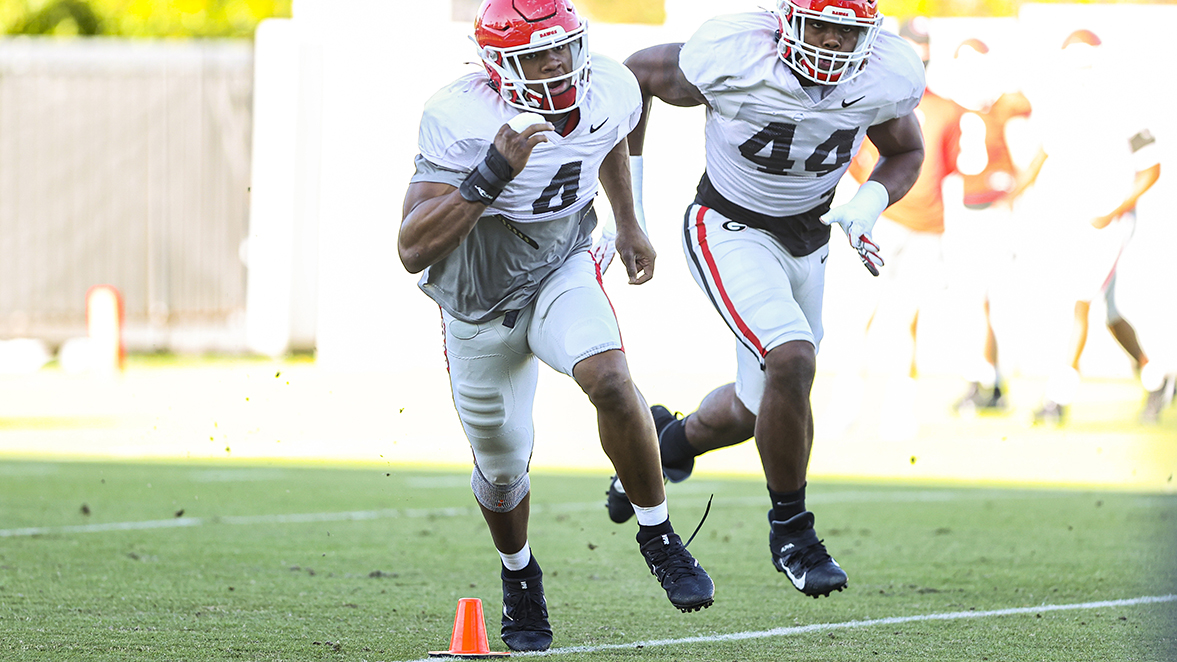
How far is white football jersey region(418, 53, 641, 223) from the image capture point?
13.9ft

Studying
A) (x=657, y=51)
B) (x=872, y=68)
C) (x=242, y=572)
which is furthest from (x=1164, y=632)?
(x=242, y=572)

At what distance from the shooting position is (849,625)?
4.99 m

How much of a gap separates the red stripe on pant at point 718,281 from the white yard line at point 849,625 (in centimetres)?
88

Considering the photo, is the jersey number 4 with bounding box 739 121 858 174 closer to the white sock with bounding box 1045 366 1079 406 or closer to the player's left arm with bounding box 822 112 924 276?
the player's left arm with bounding box 822 112 924 276

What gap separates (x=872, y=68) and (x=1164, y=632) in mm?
2024

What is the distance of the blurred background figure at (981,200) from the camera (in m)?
12.3

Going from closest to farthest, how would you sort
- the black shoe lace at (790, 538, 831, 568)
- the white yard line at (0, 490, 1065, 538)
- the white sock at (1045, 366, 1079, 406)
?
the black shoe lace at (790, 538, 831, 568), the white yard line at (0, 490, 1065, 538), the white sock at (1045, 366, 1079, 406)

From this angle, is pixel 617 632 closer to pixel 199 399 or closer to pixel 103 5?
pixel 199 399

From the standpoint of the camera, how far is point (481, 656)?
441 cm

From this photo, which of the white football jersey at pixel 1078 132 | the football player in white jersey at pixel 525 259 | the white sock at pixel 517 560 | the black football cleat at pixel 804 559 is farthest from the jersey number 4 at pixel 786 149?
the white football jersey at pixel 1078 132

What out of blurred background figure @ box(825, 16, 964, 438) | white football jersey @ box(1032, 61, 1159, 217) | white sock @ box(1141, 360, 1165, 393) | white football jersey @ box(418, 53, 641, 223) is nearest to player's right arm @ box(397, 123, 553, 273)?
white football jersey @ box(418, 53, 641, 223)

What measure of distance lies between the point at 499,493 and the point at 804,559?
0.95 m

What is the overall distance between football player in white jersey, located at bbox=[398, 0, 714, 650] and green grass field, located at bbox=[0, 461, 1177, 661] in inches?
17.4

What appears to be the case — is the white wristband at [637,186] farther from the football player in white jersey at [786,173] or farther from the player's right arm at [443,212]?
the player's right arm at [443,212]
